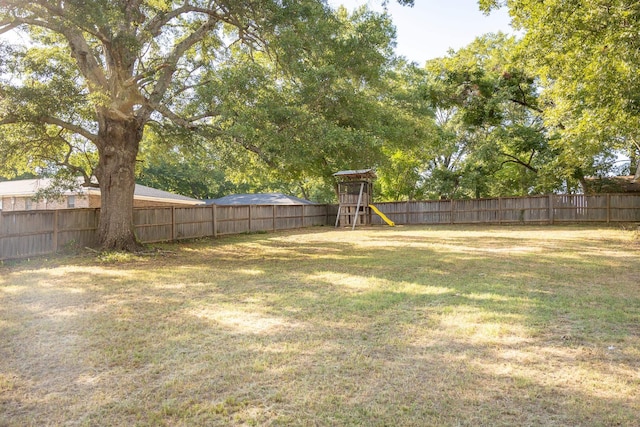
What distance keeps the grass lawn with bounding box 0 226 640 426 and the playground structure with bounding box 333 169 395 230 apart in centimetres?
1422

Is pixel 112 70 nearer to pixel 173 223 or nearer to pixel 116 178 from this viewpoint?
pixel 116 178

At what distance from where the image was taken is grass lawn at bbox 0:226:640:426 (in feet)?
7.89

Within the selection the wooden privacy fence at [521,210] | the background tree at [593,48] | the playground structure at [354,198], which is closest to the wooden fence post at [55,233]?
the background tree at [593,48]

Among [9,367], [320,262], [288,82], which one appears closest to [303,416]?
[9,367]

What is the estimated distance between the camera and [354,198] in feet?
69.5

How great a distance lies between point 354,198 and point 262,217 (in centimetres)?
537

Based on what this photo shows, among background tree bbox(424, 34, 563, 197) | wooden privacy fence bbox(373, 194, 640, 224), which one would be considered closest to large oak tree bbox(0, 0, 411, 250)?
background tree bbox(424, 34, 563, 197)

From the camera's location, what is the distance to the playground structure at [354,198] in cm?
2109

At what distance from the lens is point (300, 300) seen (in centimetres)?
514

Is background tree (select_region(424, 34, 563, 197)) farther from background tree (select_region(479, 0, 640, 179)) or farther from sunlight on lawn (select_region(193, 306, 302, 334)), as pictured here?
sunlight on lawn (select_region(193, 306, 302, 334))

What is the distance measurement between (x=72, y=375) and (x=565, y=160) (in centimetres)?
1945

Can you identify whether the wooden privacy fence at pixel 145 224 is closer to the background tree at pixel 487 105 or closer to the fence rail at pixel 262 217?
the fence rail at pixel 262 217

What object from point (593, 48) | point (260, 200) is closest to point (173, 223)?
point (593, 48)

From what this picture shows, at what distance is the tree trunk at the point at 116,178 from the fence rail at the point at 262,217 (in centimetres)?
108
